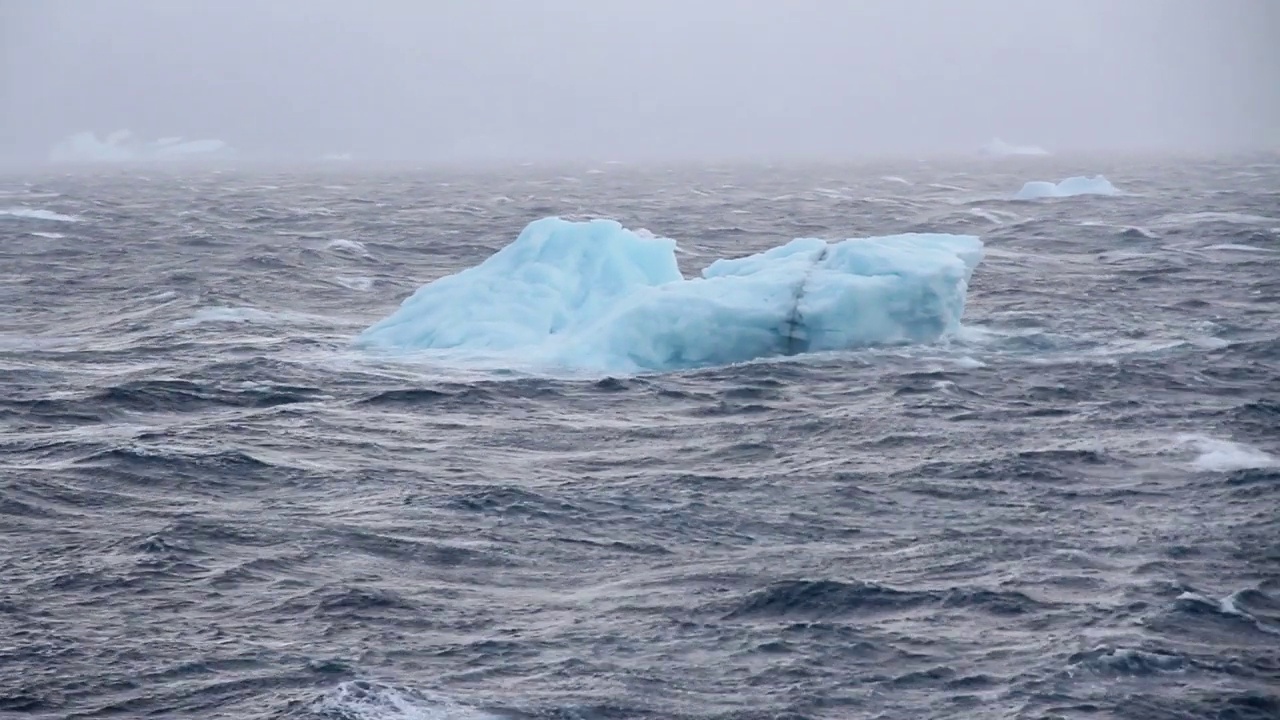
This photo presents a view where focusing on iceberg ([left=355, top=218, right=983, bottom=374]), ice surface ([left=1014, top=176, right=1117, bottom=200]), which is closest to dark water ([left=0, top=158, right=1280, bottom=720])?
iceberg ([left=355, top=218, right=983, bottom=374])

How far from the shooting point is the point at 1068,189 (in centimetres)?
5397

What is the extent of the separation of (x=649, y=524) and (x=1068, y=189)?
148 feet

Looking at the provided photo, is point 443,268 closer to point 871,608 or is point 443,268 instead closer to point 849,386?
point 849,386

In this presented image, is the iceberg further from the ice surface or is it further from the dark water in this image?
the ice surface

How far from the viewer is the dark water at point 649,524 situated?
363 inches

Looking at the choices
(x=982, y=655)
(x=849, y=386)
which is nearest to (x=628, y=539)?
(x=982, y=655)

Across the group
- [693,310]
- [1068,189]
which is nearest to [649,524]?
[693,310]

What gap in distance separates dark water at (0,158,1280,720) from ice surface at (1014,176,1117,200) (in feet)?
95.2

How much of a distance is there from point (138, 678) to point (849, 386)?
1054 centimetres

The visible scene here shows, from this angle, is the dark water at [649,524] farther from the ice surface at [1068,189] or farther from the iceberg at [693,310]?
the ice surface at [1068,189]

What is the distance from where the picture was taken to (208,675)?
930 cm

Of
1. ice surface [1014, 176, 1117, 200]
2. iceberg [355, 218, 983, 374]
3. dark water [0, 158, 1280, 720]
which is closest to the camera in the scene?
dark water [0, 158, 1280, 720]

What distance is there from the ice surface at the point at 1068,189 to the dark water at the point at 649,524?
29.0 m

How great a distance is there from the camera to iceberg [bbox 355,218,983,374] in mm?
19594
